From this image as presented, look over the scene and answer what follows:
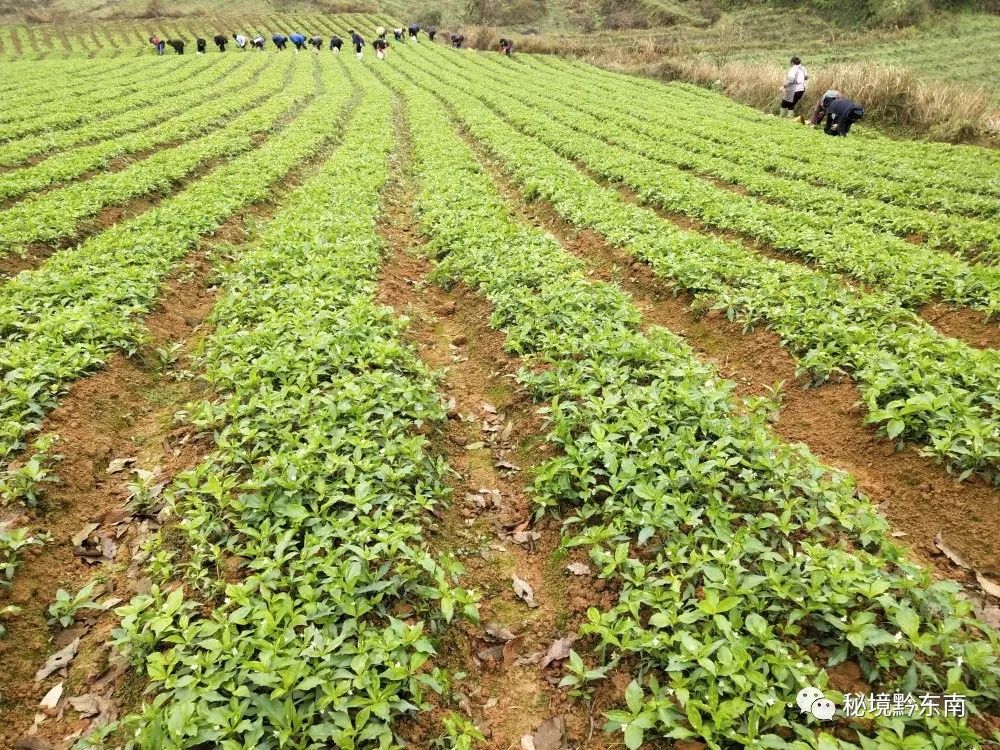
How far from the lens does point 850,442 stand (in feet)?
18.7

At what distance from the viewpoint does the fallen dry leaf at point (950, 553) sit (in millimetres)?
4440

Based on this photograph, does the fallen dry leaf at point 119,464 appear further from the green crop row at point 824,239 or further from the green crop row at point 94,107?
the green crop row at point 94,107

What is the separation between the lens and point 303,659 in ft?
11.1

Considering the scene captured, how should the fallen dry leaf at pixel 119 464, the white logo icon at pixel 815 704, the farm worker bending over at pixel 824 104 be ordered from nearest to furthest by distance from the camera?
the white logo icon at pixel 815 704
the fallen dry leaf at pixel 119 464
the farm worker bending over at pixel 824 104

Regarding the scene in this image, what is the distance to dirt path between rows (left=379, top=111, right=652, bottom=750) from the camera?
3613 millimetres

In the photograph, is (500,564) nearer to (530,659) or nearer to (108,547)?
(530,659)

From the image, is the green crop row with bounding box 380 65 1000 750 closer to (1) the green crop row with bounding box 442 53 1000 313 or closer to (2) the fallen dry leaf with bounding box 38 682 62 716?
(2) the fallen dry leaf with bounding box 38 682 62 716

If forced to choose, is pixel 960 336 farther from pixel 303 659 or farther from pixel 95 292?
pixel 95 292

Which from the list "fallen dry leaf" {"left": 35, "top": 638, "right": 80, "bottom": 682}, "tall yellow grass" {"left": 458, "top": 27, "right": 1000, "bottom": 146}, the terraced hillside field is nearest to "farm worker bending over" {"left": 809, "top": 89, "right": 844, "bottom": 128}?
"tall yellow grass" {"left": 458, "top": 27, "right": 1000, "bottom": 146}

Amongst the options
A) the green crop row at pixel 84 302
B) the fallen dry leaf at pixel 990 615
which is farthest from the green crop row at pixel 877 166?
the green crop row at pixel 84 302

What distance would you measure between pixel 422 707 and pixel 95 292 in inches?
300

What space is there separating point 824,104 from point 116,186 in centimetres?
2581

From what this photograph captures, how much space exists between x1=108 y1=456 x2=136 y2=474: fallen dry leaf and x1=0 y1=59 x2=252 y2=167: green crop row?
16.0 meters

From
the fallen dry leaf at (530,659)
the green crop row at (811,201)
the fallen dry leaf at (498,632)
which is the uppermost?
the green crop row at (811,201)
